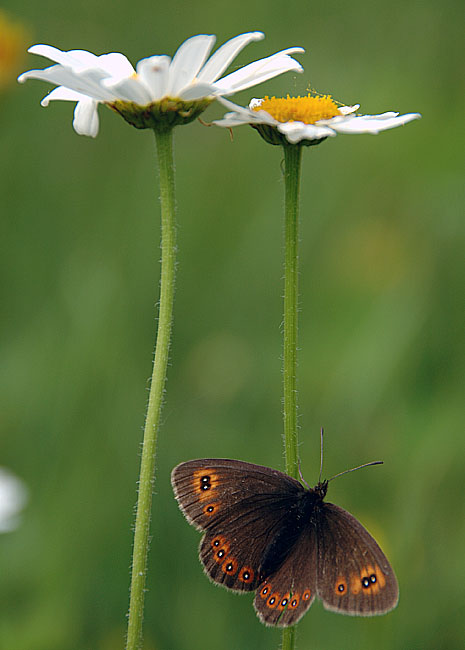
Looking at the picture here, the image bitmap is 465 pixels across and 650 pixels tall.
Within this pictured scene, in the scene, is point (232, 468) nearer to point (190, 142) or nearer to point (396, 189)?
point (396, 189)

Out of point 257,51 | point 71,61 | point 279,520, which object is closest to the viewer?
point 71,61

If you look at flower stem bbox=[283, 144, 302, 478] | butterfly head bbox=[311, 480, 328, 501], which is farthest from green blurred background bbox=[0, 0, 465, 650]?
flower stem bbox=[283, 144, 302, 478]

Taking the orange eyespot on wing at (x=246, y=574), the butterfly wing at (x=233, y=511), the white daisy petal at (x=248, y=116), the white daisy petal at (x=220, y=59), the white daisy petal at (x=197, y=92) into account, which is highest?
the white daisy petal at (x=220, y=59)

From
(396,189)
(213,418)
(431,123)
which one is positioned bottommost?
(213,418)

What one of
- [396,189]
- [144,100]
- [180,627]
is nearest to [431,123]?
[396,189]

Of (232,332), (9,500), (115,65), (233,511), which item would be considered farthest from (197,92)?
(232,332)

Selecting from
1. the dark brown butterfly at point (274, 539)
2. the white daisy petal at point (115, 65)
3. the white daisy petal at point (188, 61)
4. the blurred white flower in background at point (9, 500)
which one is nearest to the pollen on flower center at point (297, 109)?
the white daisy petal at point (188, 61)

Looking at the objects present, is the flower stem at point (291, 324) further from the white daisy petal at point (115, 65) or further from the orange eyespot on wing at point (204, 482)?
the white daisy petal at point (115, 65)
